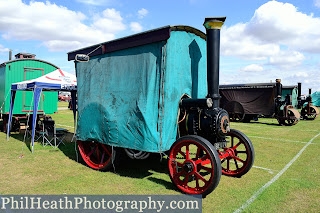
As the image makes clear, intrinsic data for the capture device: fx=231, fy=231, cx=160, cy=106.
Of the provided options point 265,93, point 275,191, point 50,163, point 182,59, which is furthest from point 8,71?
point 265,93

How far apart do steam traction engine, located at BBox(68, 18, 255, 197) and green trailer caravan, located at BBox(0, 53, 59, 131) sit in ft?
24.1

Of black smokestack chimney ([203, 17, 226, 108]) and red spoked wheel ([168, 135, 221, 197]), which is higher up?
black smokestack chimney ([203, 17, 226, 108])

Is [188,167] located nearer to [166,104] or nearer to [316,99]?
[166,104]

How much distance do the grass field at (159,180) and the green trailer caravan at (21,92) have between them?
4.57 meters

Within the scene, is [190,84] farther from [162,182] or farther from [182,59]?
[162,182]

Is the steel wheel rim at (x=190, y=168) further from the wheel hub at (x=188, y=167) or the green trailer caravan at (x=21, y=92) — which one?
the green trailer caravan at (x=21, y=92)

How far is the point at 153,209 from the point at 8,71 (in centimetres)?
1079

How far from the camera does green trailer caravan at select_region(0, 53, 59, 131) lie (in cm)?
1116

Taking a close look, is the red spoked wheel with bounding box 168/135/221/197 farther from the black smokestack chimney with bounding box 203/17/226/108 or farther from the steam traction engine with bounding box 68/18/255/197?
the black smokestack chimney with bounding box 203/17/226/108

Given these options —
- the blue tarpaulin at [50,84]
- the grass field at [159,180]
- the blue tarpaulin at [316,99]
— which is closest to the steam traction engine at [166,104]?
the grass field at [159,180]

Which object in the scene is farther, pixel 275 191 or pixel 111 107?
pixel 111 107

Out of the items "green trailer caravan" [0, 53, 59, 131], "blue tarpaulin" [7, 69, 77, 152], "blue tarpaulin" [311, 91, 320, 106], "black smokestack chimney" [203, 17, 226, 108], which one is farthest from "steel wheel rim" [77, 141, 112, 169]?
"blue tarpaulin" [311, 91, 320, 106]

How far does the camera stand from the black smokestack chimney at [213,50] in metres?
4.55

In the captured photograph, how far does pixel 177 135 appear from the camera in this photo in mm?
5031
